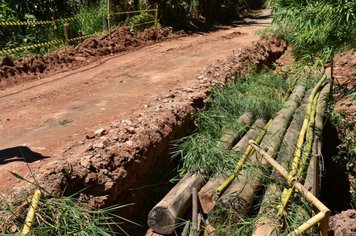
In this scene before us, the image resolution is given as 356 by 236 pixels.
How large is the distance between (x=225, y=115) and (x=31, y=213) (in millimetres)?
3981

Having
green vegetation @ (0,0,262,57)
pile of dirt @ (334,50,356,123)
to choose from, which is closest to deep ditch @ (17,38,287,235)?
pile of dirt @ (334,50,356,123)

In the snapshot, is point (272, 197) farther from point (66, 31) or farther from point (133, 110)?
point (66, 31)

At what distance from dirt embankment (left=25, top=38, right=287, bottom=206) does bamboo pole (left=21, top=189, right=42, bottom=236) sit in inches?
9.3

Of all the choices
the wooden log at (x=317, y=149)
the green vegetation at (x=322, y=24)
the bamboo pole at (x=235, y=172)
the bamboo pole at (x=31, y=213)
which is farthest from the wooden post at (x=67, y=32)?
the bamboo pole at (x=31, y=213)

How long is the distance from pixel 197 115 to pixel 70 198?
319cm

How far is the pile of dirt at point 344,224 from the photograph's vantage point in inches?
203

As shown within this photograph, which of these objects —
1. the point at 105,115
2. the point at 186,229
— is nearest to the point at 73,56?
the point at 105,115

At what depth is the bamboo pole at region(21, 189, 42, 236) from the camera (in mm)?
3470

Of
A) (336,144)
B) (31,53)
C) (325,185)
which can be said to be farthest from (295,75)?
(31,53)

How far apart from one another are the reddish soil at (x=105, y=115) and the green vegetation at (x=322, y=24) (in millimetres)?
1702

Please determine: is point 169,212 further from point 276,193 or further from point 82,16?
point 82,16

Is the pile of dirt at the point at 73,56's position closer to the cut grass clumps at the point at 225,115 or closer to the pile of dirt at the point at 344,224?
the cut grass clumps at the point at 225,115

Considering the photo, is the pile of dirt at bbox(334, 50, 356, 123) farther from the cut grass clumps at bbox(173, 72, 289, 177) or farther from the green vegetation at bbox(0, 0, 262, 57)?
the green vegetation at bbox(0, 0, 262, 57)

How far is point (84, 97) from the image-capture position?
26.9ft
